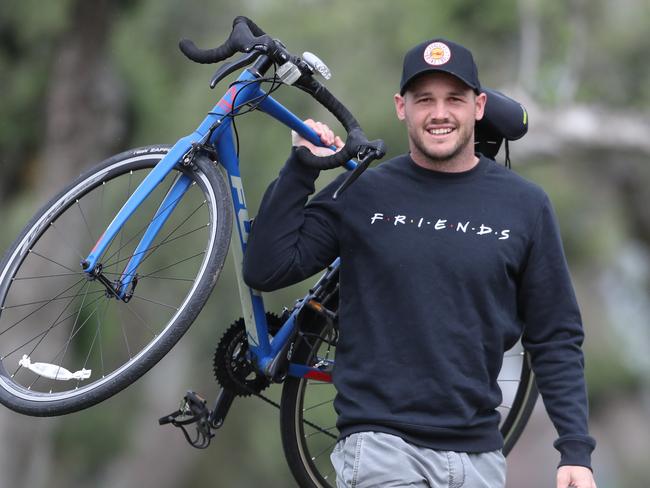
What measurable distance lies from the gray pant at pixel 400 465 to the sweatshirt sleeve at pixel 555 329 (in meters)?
0.31

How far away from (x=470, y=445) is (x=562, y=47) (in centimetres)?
1085

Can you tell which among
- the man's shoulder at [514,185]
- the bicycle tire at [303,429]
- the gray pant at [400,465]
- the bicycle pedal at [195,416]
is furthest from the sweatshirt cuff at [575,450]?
the bicycle pedal at [195,416]

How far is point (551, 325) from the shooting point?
151 inches

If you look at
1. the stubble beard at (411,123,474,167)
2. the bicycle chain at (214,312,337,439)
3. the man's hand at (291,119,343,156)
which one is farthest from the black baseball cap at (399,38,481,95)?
the bicycle chain at (214,312,337,439)

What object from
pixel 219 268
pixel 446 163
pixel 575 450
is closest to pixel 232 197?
pixel 219 268

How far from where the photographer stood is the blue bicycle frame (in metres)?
3.75

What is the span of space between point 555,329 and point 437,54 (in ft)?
2.90

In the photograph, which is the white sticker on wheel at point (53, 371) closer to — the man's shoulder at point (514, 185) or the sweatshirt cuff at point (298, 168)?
the sweatshirt cuff at point (298, 168)

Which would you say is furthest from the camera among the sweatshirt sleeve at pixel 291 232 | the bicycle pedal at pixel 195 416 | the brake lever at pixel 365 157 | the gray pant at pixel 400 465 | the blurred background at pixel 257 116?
the blurred background at pixel 257 116

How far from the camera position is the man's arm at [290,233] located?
3.80m

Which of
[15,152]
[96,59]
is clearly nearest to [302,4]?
[15,152]

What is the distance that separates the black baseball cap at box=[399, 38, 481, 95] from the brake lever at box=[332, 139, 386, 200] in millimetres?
212

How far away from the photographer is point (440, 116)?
146 inches

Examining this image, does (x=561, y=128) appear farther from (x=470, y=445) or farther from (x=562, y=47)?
(x=470, y=445)
